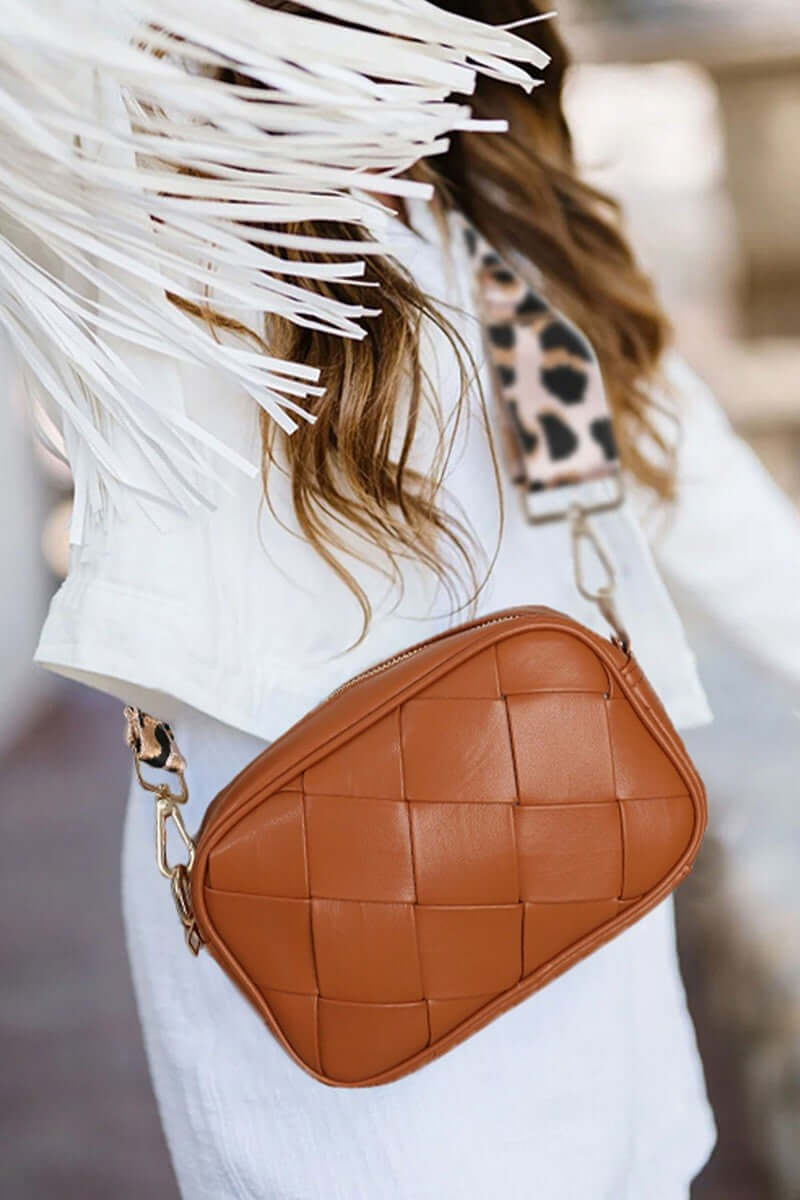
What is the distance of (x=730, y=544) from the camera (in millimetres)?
725

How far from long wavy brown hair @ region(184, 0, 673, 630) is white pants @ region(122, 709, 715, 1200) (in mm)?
117

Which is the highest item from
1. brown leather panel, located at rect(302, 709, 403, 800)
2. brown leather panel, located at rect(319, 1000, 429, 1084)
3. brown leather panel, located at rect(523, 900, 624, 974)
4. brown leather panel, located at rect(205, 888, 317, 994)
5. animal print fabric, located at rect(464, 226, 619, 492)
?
animal print fabric, located at rect(464, 226, 619, 492)

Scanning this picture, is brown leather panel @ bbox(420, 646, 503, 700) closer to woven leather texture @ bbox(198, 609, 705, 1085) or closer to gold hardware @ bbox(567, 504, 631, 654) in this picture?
woven leather texture @ bbox(198, 609, 705, 1085)

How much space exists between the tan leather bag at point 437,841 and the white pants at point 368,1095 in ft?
0.20

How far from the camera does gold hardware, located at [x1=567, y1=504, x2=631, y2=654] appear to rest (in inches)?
24.3

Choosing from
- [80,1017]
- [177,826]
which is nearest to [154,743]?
[177,826]

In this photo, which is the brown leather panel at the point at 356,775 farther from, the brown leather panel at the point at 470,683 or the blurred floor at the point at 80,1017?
the blurred floor at the point at 80,1017

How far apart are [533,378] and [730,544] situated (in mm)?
187

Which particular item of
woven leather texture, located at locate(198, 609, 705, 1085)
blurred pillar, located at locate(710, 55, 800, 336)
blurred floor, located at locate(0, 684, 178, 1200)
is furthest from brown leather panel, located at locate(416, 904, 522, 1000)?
blurred pillar, located at locate(710, 55, 800, 336)

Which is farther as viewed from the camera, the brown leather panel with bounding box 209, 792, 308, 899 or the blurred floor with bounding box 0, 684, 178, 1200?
the blurred floor with bounding box 0, 684, 178, 1200

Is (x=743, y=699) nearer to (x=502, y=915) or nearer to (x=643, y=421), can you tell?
(x=643, y=421)

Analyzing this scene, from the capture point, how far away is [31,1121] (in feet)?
5.53

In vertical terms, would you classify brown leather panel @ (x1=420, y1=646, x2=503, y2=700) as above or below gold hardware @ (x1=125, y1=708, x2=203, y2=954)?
above

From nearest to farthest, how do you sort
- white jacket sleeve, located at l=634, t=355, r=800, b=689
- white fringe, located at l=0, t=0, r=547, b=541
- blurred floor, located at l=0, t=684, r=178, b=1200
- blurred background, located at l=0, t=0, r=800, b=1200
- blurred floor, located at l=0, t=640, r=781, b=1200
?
white fringe, located at l=0, t=0, r=547, b=541 → white jacket sleeve, located at l=634, t=355, r=800, b=689 → blurred background, located at l=0, t=0, r=800, b=1200 → blurred floor, located at l=0, t=640, r=781, b=1200 → blurred floor, located at l=0, t=684, r=178, b=1200
